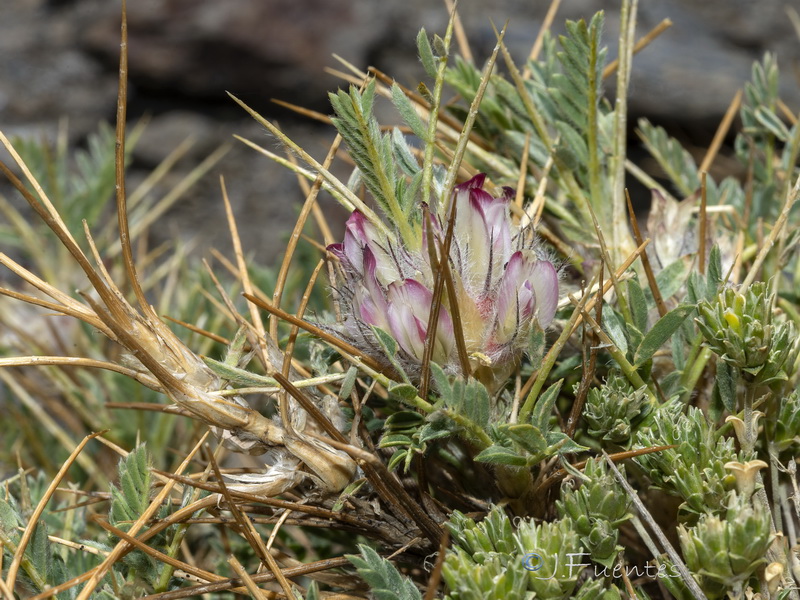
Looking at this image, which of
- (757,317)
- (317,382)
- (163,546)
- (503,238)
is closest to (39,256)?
(163,546)

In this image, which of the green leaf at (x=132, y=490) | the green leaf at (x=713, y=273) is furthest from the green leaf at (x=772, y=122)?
the green leaf at (x=132, y=490)

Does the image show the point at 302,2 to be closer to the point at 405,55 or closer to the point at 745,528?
the point at 405,55

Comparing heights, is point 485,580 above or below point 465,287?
below

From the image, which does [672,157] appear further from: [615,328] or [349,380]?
[349,380]

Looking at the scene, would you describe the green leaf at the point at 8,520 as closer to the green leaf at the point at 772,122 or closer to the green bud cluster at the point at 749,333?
the green bud cluster at the point at 749,333

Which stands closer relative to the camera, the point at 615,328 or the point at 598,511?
the point at 598,511

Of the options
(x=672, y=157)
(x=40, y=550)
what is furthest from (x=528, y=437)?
(x=672, y=157)
